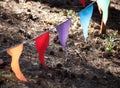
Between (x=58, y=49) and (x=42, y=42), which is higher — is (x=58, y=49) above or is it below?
below

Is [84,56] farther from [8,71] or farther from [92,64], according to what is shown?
[8,71]

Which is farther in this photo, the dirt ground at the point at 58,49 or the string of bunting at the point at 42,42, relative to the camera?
the dirt ground at the point at 58,49

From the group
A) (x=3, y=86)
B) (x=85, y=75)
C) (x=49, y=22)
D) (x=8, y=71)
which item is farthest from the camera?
(x=49, y=22)

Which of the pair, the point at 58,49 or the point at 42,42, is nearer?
the point at 42,42

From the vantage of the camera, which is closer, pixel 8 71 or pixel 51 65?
pixel 8 71

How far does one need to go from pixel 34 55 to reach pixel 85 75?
3.05ft

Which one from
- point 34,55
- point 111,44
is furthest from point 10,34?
point 111,44

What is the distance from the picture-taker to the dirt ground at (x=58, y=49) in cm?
451

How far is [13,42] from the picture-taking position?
527 centimetres

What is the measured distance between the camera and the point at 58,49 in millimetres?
5441

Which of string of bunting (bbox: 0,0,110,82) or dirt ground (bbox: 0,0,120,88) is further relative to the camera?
dirt ground (bbox: 0,0,120,88)

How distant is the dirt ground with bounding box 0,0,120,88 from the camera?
4512 millimetres

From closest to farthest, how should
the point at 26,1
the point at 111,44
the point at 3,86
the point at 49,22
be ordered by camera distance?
1. the point at 3,86
2. the point at 111,44
3. the point at 49,22
4. the point at 26,1

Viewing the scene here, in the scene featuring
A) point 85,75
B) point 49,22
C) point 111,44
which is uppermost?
point 49,22
